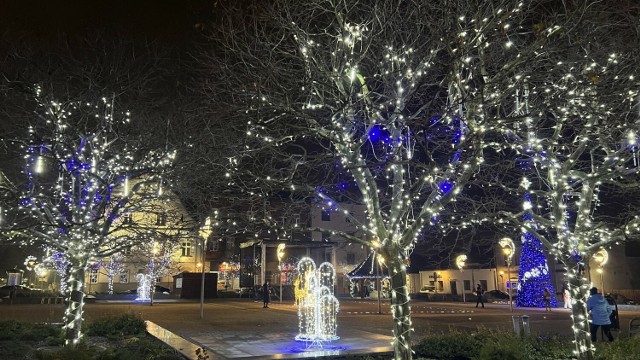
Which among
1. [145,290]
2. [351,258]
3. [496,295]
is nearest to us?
[496,295]

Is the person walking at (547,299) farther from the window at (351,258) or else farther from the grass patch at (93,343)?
the window at (351,258)

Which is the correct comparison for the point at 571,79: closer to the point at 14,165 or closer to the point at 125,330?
the point at 125,330

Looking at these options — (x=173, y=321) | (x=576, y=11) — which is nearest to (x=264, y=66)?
(x=576, y=11)

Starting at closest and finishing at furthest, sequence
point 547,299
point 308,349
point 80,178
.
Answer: point 308,349 → point 80,178 → point 547,299

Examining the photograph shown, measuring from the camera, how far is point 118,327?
1502 centimetres

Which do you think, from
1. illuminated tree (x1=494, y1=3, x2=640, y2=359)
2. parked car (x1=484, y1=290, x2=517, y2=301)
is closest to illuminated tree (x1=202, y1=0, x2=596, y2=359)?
illuminated tree (x1=494, y1=3, x2=640, y2=359)

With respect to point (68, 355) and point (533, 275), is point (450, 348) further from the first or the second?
point (533, 275)

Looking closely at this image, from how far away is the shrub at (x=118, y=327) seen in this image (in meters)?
14.7

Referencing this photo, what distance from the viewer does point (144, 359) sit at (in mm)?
10492

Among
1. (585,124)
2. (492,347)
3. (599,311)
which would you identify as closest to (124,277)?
(599,311)

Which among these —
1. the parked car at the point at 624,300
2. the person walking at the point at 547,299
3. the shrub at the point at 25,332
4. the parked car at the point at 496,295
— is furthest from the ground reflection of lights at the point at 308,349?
the parked car at the point at 496,295

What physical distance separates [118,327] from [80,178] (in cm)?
493

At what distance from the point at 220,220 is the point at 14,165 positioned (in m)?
7.69

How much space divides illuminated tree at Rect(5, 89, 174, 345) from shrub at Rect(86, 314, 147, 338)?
2259mm
